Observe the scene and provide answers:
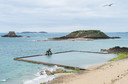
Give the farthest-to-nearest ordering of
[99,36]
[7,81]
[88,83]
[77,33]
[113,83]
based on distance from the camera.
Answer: [77,33], [99,36], [7,81], [88,83], [113,83]

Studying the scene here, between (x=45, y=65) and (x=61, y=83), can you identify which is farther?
(x=45, y=65)

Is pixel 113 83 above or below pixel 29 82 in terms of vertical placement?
above

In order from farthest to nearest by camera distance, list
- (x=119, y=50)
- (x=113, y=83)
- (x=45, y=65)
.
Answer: (x=119, y=50), (x=45, y=65), (x=113, y=83)

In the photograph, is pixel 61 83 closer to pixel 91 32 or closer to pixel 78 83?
pixel 78 83

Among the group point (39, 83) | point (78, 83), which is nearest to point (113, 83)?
point (78, 83)

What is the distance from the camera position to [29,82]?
17.0 m

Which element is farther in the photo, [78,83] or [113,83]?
[78,83]

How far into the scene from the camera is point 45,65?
26.2m

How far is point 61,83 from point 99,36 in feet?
404

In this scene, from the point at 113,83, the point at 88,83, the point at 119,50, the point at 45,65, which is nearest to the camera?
the point at 113,83

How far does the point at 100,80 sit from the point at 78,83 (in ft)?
6.42

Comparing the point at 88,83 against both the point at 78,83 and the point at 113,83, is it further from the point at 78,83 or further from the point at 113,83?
the point at 113,83

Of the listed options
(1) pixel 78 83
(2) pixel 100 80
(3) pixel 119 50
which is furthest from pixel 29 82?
(3) pixel 119 50

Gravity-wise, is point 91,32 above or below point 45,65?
above
